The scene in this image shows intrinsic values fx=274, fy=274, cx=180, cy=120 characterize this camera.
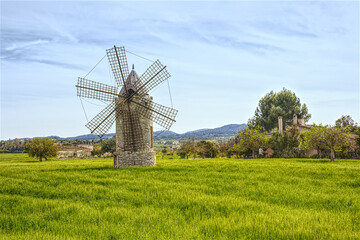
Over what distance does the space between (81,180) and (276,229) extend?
34.0 ft

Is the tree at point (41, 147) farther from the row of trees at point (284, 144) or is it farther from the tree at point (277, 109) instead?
the tree at point (277, 109)

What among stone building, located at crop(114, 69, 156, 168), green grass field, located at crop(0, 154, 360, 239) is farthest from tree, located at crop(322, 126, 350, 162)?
stone building, located at crop(114, 69, 156, 168)

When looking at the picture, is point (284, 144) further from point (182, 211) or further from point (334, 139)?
point (182, 211)

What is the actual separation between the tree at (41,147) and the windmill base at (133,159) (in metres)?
21.7

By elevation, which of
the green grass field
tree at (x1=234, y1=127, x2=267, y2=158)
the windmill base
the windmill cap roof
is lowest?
the green grass field

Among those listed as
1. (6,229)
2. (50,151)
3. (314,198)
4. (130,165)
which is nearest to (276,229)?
(314,198)

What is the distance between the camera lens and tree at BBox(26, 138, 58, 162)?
37500 millimetres

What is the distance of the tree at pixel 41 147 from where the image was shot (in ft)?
123

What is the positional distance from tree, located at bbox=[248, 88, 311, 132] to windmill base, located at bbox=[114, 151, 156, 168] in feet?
129

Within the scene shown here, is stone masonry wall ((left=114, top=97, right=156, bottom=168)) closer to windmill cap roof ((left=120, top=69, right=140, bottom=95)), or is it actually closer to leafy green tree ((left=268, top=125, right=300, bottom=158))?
windmill cap roof ((left=120, top=69, right=140, bottom=95))

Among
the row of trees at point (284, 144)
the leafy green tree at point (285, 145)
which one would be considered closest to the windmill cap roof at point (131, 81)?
the row of trees at point (284, 144)

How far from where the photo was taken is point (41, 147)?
37.6 meters

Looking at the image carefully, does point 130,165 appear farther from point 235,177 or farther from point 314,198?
point 314,198

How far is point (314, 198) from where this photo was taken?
31.3 ft
